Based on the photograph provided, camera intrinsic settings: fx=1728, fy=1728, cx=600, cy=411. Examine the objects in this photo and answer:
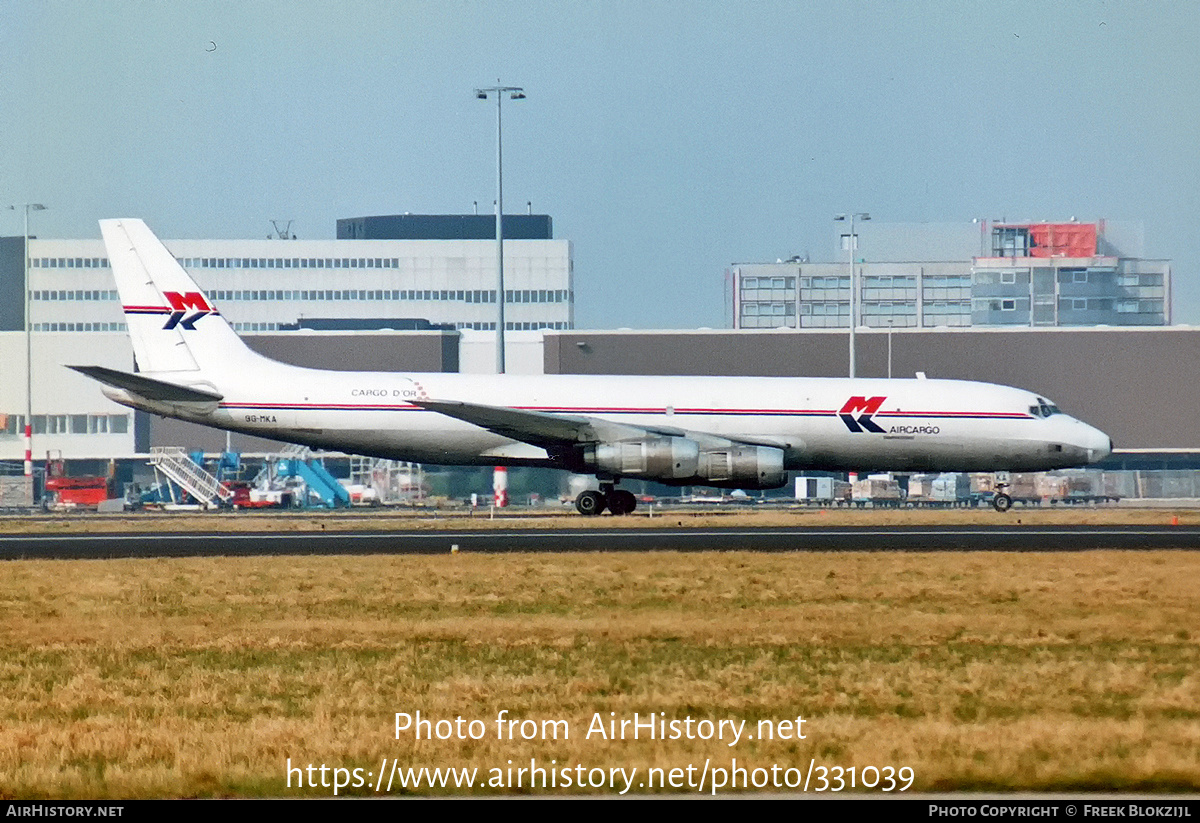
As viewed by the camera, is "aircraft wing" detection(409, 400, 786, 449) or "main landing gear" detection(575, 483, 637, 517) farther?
"main landing gear" detection(575, 483, 637, 517)

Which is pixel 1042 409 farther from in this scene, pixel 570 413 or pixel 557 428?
pixel 557 428

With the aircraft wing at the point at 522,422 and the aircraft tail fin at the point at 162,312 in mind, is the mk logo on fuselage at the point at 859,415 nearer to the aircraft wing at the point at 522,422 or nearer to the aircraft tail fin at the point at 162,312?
the aircraft wing at the point at 522,422

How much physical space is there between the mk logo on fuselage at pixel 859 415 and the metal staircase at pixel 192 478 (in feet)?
121

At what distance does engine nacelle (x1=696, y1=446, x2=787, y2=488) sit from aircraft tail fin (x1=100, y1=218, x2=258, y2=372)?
506 inches

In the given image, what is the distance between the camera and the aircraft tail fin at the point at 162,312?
4678 cm

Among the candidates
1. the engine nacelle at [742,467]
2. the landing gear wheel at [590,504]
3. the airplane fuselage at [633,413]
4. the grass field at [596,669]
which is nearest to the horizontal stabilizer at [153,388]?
the airplane fuselage at [633,413]

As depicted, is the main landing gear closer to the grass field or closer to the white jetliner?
the white jetliner

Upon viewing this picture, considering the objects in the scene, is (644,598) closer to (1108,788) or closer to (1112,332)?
(1108,788)

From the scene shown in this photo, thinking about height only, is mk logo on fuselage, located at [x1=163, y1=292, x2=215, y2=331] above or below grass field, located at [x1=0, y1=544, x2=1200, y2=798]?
above

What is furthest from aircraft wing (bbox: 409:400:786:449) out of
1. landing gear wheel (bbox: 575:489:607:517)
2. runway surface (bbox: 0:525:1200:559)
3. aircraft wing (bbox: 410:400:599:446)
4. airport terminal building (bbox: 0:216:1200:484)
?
airport terminal building (bbox: 0:216:1200:484)

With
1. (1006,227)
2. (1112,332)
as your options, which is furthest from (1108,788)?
(1006,227)

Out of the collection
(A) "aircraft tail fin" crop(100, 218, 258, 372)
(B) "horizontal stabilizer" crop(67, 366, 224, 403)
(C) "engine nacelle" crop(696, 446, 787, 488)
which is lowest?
(C) "engine nacelle" crop(696, 446, 787, 488)

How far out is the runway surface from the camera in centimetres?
3294

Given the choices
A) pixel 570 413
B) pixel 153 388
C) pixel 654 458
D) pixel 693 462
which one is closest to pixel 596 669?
pixel 654 458
